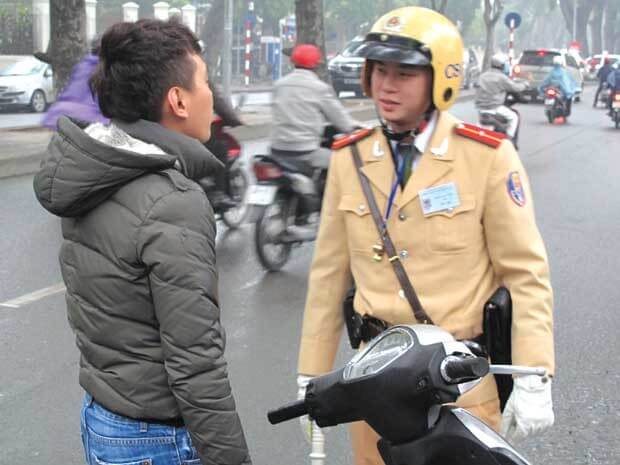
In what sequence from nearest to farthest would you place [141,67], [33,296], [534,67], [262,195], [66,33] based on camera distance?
[141,67] → [33,296] → [262,195] → [66,33] → [534,67]

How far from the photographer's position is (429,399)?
1.85 m

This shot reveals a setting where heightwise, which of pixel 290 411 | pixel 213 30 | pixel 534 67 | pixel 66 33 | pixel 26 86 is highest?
pixel 290 411

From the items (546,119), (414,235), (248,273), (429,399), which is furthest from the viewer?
(546,119)

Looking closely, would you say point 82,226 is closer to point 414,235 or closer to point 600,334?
point 414,235

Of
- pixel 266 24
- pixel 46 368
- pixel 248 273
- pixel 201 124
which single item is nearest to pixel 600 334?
pixel 248 273

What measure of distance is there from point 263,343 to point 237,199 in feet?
11.0

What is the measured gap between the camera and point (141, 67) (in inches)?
85.4

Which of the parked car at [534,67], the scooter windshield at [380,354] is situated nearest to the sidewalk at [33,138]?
the scooter windshield at [380,354]

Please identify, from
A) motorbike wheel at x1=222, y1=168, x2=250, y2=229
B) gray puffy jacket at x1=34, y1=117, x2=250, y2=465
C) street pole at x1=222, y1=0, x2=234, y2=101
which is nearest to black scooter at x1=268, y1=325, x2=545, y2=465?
gray puffy jacket at x1=34, y1=117, x2=250, y2=465

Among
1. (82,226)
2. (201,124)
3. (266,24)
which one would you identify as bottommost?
(266,24)

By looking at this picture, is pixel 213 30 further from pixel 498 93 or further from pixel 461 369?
pixel 461 369

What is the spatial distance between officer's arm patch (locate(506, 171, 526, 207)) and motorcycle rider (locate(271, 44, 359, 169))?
5375 mm

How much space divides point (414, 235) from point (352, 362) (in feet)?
2.31

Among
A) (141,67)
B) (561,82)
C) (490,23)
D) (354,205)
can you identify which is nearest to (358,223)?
(354,205)
